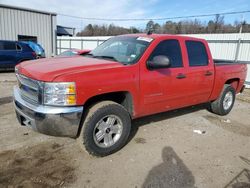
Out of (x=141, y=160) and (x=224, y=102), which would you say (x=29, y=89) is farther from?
(x=224, y=102)

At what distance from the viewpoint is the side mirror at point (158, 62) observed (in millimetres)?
3740

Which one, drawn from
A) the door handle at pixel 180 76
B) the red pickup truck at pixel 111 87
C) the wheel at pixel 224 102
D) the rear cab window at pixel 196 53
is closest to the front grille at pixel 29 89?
the red pickup truck at pixel 111 87

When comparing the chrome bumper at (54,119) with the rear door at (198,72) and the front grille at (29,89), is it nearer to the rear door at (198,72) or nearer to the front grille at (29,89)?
the front grille at (29,89)

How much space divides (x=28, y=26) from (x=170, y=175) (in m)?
19.2

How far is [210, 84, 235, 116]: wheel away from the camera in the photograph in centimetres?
581

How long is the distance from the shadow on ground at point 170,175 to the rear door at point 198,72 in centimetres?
167

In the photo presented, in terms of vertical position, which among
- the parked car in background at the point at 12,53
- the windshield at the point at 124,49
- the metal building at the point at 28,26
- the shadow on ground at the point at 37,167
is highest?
the metal building at the point at 28,26

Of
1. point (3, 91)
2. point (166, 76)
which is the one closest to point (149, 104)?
point (166, 76)

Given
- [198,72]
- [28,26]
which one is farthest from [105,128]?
[28,26]

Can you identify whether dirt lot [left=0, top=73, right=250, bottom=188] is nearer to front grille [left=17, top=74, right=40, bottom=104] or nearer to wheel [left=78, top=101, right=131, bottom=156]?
wheel [left=78, top=101, right=131, bottom=156]

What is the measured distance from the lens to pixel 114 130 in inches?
146

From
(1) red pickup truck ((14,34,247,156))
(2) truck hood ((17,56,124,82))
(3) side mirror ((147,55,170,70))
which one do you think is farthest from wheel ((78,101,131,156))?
(3) side mirror ((147,55,170,70))

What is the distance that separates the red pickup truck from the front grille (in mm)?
13

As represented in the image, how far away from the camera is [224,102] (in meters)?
5.98
